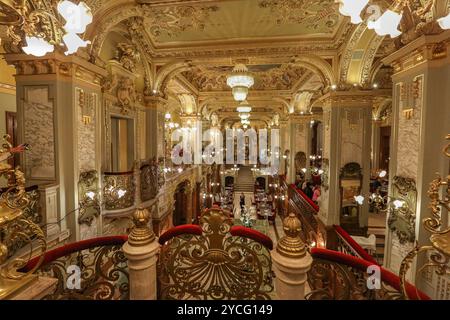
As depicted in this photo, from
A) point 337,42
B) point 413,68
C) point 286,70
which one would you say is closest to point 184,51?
point 337,42

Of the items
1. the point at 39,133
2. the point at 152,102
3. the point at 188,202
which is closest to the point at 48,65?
the point at 39,133

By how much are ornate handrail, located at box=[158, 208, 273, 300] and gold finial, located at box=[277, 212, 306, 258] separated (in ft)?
1.01

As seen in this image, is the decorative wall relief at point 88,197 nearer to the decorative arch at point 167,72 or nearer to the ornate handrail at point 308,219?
the decorative arch at point 167,72

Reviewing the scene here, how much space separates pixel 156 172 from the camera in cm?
834

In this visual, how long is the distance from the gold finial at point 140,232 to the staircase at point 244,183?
82.9ft

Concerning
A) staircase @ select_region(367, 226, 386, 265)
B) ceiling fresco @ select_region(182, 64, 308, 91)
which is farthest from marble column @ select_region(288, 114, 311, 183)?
staircase @ select_region(367, 226, 386, 265)

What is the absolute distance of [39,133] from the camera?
4.48 m

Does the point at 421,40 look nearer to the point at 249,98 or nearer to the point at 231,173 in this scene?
the point at 249,98

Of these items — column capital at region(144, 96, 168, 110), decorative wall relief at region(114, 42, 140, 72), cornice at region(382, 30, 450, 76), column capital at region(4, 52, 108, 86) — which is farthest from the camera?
column capital at region(144, 96, 168, 110)

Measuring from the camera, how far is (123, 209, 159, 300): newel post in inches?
80.7

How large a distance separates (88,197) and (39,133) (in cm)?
161

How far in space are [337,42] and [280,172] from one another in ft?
34.3

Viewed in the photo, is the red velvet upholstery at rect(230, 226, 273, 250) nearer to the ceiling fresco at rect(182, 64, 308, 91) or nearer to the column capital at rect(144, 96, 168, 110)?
the column capital at rect(144, 96, 168, 110)

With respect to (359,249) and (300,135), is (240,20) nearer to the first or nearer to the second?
(359,249)
